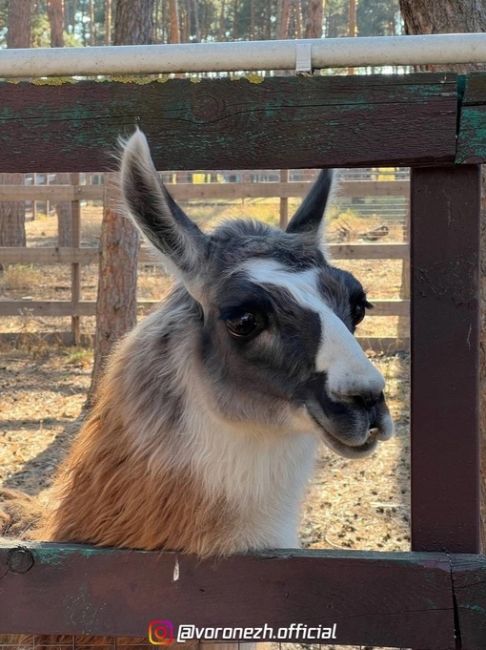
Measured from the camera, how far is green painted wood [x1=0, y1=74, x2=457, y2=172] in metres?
2.04

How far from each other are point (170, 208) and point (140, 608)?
3.57ft

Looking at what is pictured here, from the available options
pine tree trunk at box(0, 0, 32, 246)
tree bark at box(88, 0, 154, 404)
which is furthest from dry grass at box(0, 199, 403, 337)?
tree bark at box(88, 0, 154, 404)

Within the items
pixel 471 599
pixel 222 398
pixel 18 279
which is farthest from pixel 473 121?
pixel 18 279

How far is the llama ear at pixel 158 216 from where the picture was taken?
6.82 feet

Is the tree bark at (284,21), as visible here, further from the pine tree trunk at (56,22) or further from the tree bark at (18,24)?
the tree bark at (18,24)

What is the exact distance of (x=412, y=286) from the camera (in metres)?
2.14

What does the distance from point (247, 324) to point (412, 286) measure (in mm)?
499

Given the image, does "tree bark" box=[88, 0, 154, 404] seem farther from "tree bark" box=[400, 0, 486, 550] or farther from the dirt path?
"tree bark" box=[400, 0, 486, 550]

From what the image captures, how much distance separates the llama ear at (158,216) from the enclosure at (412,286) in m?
0.07

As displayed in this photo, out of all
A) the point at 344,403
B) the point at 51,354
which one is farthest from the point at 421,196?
the point at 51,354

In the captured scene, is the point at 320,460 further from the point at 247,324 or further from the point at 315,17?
the point at 315,17

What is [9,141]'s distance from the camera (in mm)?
2105

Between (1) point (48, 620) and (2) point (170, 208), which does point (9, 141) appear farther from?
(1) point (48, 620)

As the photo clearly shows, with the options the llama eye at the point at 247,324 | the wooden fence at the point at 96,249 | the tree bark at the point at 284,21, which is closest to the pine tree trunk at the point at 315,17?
the wooden fence at the point at 96,249
